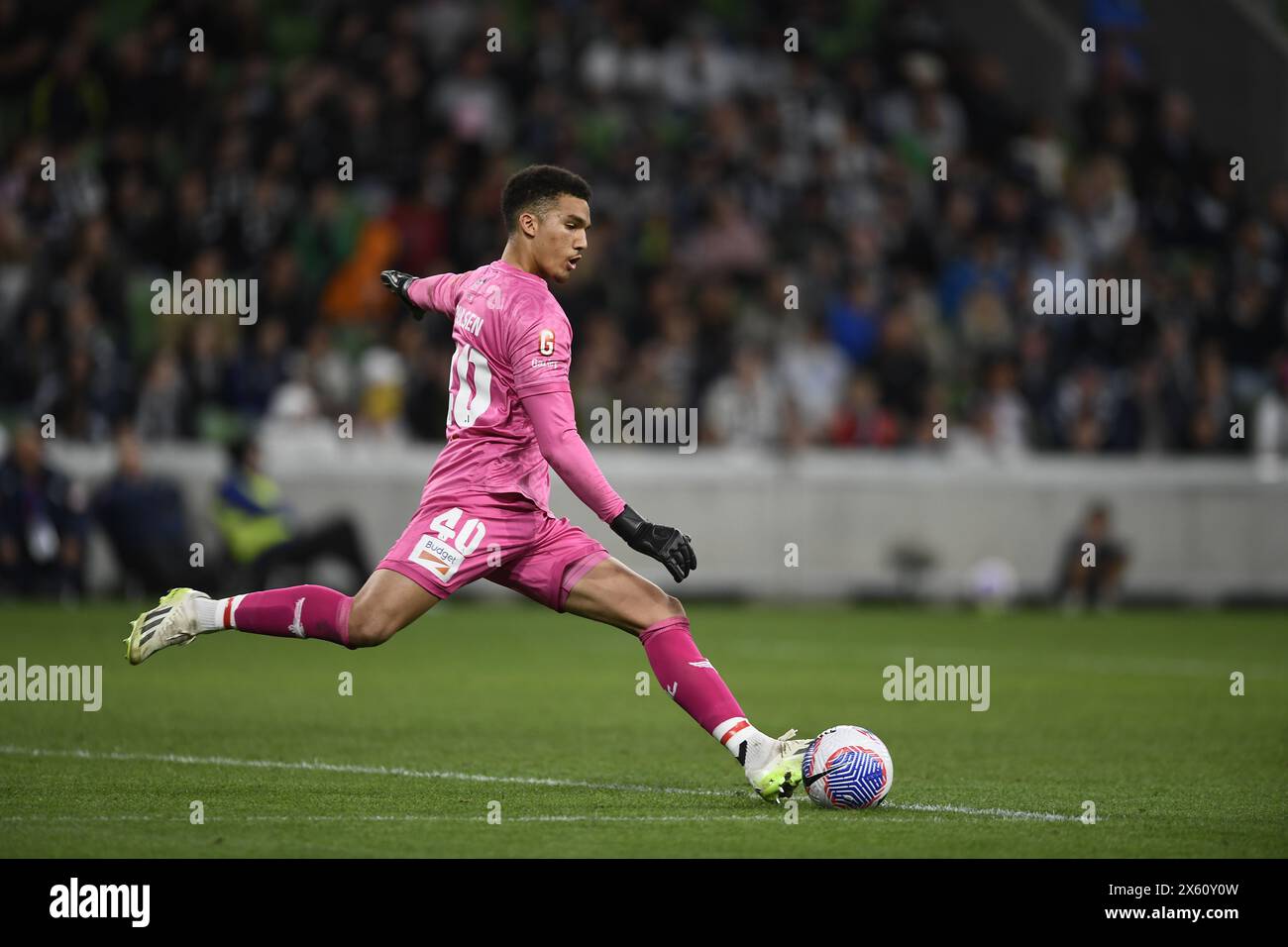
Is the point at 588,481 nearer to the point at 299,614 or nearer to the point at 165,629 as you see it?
the point at 299,614

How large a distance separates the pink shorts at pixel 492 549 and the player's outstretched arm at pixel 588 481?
34 centimetres

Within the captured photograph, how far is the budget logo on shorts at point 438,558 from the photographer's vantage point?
7.89 meters

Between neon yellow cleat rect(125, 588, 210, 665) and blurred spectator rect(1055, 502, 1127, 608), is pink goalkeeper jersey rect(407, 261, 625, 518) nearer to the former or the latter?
neon yellow cleat rect(125, 588, 210, 665)

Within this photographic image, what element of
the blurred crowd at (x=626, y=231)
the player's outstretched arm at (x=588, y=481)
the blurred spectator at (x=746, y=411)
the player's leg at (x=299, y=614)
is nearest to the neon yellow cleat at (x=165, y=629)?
the player's leg at (x=299, y=614)

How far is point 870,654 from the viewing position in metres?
15.6

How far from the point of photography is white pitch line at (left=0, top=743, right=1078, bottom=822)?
308 inches

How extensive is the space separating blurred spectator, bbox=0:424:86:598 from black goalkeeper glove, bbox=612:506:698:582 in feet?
41.1
